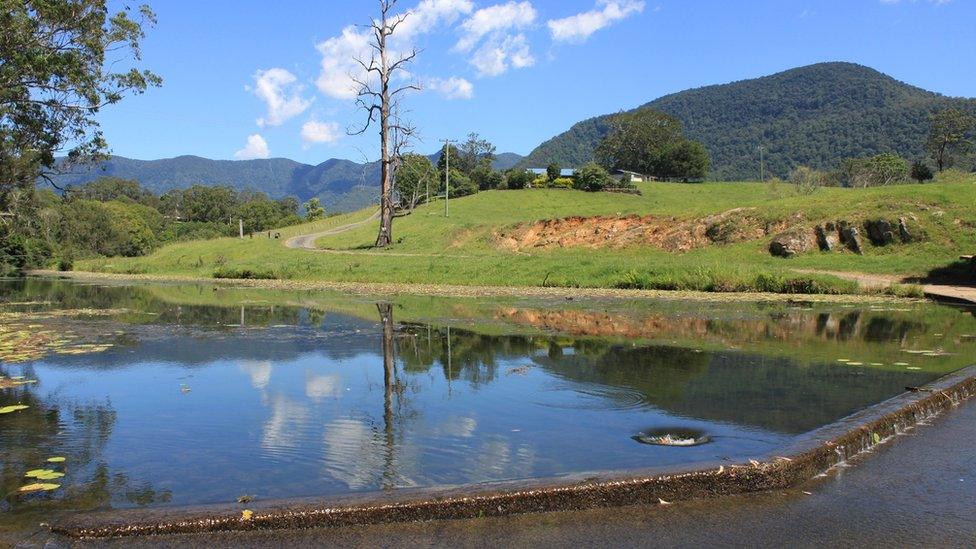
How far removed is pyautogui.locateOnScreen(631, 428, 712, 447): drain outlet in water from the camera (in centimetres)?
689

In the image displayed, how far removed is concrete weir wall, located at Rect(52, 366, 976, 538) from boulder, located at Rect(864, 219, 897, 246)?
29449 mm

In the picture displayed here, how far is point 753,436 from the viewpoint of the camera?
7.13 m

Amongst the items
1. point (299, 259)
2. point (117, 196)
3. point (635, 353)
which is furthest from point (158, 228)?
point (635, 353)

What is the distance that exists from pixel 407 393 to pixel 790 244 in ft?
93.6

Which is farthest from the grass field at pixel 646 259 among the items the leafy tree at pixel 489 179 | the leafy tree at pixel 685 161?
the leafy tree at pixel 685 161

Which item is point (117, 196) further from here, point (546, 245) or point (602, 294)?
point (602, 294)

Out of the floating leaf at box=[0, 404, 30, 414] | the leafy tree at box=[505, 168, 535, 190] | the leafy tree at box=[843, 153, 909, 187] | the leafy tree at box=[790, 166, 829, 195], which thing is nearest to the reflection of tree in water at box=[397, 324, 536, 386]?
the floating leaf at box=[0, 404, 30, 414]

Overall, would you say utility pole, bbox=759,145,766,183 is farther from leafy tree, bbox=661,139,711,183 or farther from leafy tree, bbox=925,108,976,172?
leafy tree, bbox=925,108,976,172

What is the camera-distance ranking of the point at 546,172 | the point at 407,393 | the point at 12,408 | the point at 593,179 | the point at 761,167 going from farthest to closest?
1. the point at 761,167
2. the point at 546,172
3. the point at 593,179
4. the point at 407,393
5. the point at 12,408

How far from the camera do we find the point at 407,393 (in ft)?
30.5

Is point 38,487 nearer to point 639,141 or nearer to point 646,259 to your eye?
point 646,259

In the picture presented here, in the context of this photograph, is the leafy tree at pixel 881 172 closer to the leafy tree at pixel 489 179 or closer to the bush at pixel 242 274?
the leafy tree at pixel 489 179

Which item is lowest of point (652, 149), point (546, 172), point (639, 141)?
point (546, 172)

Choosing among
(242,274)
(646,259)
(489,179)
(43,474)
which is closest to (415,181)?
(489,179)
